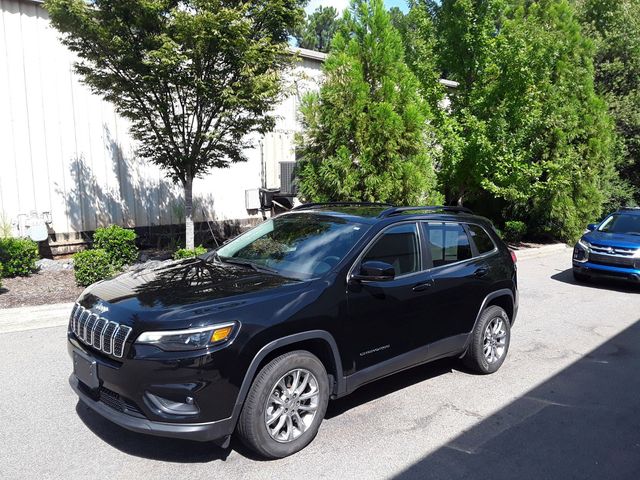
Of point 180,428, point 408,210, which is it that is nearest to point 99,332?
point 180,428

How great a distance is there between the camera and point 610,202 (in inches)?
803

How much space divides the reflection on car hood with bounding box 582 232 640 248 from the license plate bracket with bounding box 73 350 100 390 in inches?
380

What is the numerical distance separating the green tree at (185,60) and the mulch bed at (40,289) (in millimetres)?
2681

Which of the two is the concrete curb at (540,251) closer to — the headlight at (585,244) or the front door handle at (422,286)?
the headlight at (585,244)

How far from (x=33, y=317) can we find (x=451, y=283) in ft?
17.5

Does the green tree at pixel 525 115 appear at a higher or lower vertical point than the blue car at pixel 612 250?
higher

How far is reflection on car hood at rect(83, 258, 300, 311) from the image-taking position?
11.5 feet

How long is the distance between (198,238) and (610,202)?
658 inches

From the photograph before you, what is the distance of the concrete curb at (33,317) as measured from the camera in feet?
21.1

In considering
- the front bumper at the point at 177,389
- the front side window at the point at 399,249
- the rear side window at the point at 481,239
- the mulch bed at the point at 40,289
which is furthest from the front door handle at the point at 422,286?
the mulch bed at the point at 40,289

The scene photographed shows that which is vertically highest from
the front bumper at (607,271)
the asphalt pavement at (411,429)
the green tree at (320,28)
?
the green tree at (320,28)

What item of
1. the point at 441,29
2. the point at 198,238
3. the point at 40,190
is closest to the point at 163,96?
the point at 40,190

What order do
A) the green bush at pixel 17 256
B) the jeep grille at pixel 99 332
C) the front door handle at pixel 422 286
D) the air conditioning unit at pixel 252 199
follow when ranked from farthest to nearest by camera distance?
the air conditioning unit at pixel 252 199 < the green bush at pixel 17 256 < the front door handle at pixel 422 286 < the jeep grille at pixel 99 332

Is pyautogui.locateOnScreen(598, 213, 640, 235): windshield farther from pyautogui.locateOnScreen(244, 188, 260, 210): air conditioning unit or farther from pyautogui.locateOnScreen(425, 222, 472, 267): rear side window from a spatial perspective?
pyautogui.locateOnScreen(244, 188, 260, 210): air conditioning unit
